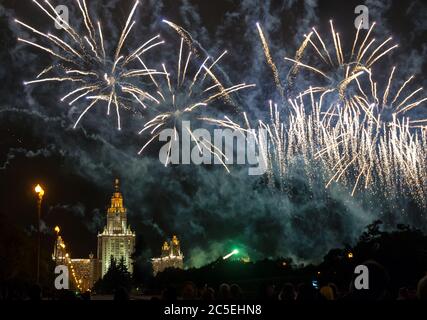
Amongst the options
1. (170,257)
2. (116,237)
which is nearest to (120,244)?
(116,237)

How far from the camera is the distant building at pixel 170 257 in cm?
18562

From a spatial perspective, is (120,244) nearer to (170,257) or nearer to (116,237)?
(116,237)

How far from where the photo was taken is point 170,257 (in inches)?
7308

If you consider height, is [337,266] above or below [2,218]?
below

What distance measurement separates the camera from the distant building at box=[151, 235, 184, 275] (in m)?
186
